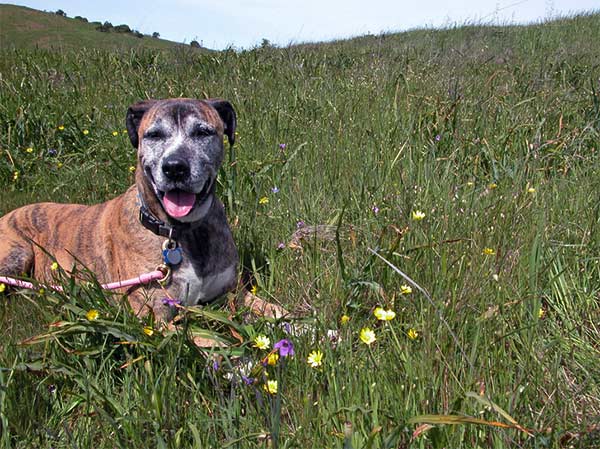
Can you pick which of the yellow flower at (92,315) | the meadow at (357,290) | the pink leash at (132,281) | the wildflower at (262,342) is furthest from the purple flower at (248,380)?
the pink leash at (132,281)

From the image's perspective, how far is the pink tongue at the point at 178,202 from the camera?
3070 millimetres

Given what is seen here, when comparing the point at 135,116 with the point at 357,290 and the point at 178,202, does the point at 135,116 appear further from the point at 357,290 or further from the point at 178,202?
the point at 357,290

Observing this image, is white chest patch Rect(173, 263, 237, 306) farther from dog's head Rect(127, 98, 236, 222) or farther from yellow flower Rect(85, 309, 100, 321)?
yellow flower Rect(85, 309, 100, 321)

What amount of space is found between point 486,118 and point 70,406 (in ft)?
12.7

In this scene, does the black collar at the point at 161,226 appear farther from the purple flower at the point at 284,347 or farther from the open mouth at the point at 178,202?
the purple flower at the point at 284,347

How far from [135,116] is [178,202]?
0.82 m

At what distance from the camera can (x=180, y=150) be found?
10.1ft

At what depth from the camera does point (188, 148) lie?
3.15 meters

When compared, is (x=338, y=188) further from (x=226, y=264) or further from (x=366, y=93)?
(x=366, y=93)

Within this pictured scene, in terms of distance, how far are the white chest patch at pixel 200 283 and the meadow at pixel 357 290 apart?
18 centimetres

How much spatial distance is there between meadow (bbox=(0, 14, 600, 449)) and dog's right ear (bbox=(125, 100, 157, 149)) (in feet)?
2.82

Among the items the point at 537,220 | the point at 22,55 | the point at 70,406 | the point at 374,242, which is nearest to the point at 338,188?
the point at 374,242

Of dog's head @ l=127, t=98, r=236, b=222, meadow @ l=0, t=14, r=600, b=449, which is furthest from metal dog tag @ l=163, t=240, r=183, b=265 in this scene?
meadow @ l=0, t=14, r=600, b=449

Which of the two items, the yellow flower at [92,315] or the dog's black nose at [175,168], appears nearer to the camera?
the yellow flower at [92,315]
